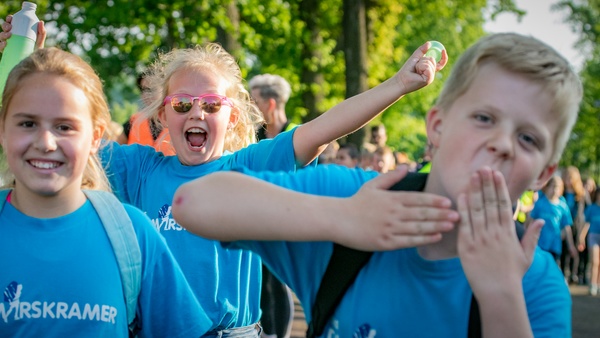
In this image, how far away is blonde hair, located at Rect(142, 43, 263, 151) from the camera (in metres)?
4.08

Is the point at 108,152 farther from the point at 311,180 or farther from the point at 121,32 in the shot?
the point at 121,32

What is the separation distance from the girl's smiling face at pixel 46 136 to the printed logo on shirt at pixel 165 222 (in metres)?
0.93

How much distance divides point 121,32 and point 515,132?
17895mm

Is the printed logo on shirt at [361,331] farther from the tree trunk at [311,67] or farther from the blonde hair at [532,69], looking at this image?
the tree trunk at [311,67]

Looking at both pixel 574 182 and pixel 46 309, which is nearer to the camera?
pixel 46 309

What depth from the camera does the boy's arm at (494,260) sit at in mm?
1767

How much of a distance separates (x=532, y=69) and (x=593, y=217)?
1464cm

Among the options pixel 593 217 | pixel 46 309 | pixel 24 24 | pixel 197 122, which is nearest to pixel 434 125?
pixel 46 309

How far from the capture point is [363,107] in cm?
305

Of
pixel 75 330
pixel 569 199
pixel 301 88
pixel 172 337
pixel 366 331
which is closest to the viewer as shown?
pixel 366 331

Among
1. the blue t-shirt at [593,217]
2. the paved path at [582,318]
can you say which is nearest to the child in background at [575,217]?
the blue t-shirt at [593,217]

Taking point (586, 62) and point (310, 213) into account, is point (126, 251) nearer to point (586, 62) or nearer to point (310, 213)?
point (310, 213)

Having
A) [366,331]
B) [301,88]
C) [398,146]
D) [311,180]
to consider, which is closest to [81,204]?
[311,180]

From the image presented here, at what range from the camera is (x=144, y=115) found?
13.8ft
